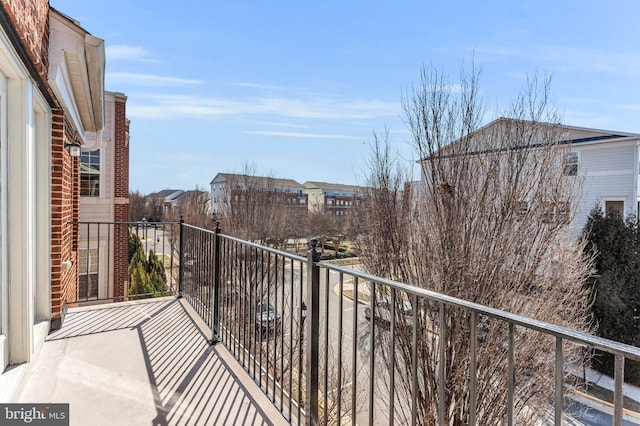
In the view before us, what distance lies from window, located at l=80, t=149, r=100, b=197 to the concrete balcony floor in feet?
29.6

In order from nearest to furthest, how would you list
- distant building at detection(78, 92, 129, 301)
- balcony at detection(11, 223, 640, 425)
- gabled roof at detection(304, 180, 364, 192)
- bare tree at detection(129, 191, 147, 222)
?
1. balcony at detection(11, 223, 640, 425)
2. distant building at detection(78, 92, 129, 301)
3. bare tree at detection(129, 191, 147, 222)
4. gabled roof at detection(304, 180, 364, 192)

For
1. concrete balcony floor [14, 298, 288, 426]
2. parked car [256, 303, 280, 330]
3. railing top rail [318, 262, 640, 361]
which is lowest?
concrete balcony floor [14, 298, 288, 426]

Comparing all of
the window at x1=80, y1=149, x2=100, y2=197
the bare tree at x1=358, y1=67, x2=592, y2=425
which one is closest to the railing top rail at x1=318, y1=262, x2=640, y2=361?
the bare tree at x1=358, y1=67, x2=592, y2=425

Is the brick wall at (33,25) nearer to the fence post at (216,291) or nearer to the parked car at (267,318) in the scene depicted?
the fence post at (216,291)

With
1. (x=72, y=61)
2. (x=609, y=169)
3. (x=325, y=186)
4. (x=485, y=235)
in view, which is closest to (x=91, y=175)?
(x=72, y=61)

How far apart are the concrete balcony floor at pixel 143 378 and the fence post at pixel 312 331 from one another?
26cm

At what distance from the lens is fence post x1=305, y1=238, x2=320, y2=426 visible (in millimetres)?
1838

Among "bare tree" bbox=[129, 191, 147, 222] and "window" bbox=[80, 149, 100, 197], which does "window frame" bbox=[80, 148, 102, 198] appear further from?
"bare tree" bbox=[129, 191, 147, 222]

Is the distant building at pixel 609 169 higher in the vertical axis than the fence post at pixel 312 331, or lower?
higher

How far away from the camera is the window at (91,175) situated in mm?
10852

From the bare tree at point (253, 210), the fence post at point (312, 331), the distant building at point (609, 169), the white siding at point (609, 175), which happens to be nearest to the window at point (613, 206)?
the distant building at point (609, 169)

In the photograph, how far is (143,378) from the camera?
2463mm

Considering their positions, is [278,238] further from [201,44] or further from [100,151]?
[201,44]

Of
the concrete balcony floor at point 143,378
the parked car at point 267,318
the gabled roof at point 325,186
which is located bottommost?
the concrete balcony floor at point 143,378
